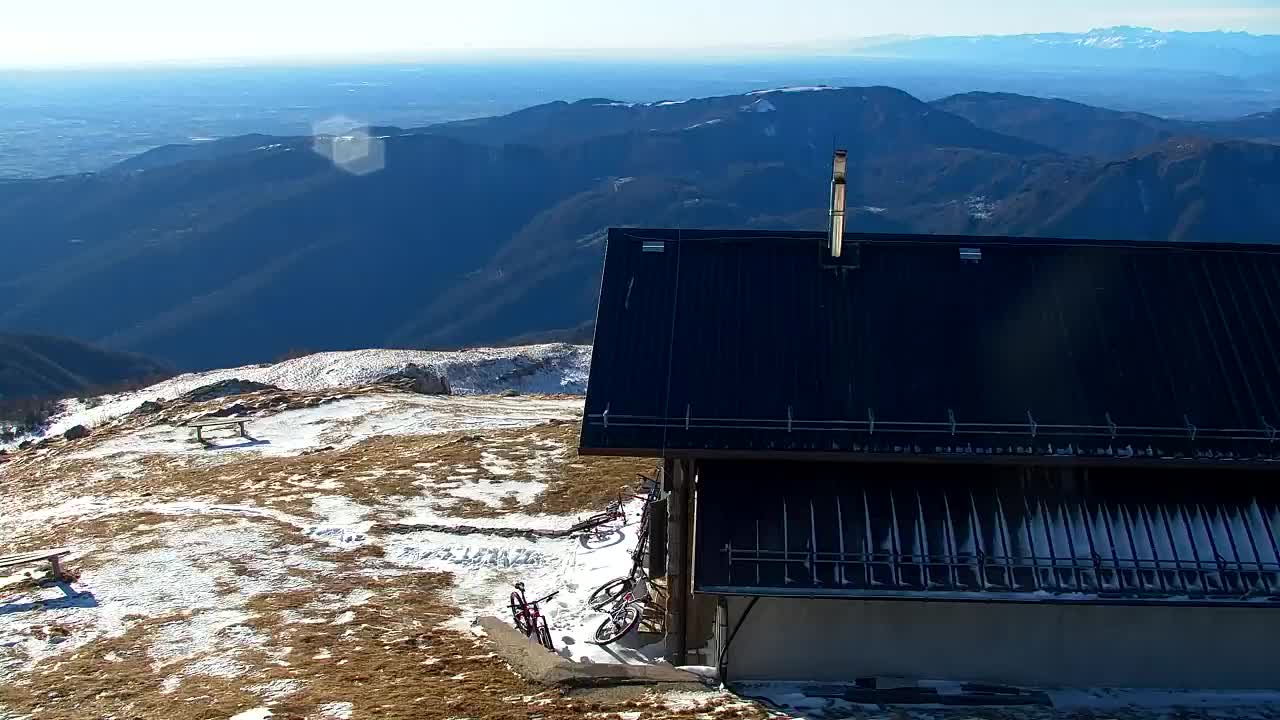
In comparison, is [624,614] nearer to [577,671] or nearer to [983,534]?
[577,671]

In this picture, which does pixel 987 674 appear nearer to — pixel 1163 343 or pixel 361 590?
pixel 1163 343

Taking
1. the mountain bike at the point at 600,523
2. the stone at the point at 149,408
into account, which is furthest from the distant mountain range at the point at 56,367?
the mountain bike at the point at 600,523

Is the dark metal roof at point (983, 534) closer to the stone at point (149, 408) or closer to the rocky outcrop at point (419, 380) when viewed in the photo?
the rocky outcrop at point (419, 380)

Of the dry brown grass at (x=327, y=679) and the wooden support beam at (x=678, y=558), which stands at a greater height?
the wooden support beam at (x=678, y=558)

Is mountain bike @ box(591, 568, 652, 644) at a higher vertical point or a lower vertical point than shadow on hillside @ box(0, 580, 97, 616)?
higher

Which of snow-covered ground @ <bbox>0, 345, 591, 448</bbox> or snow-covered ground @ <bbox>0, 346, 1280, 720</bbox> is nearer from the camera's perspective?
snow-covered ground @ <bbox>0, 346, 1280, 720</bbox>

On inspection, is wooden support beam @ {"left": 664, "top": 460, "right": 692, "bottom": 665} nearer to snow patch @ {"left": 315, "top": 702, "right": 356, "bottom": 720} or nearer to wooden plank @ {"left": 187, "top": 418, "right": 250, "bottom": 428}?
snow patch @ {"left": 315, "top": 702, "right": 356, "bottom": 720}

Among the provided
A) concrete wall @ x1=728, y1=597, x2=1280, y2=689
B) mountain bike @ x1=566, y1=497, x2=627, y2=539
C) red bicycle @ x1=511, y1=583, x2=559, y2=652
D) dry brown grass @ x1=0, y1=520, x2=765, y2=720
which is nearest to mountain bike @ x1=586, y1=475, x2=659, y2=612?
red bicycle @ x1=511, y1=583, x2=559, y2=652
